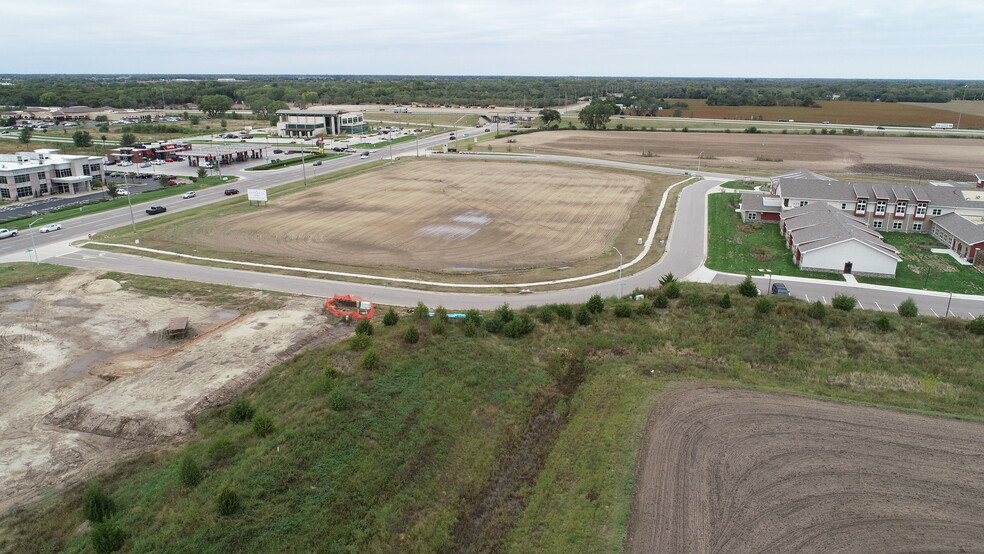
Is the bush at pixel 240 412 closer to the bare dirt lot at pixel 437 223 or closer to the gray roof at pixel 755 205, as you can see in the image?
the bare dirt lot at pixel 437 223

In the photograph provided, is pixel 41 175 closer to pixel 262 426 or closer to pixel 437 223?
pixel 437 223

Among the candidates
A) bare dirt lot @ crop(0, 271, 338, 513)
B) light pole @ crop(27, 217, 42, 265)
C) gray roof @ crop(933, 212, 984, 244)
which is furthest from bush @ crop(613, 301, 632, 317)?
light pole @ crop(27, 217, 42, 265)

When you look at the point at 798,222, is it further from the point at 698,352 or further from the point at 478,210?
the point at 478,210

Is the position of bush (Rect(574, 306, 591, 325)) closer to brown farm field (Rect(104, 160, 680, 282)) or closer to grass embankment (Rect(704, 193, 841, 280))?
brown farm field (Rect(104, 160, 680, 282))

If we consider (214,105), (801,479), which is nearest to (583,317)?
(801,479)

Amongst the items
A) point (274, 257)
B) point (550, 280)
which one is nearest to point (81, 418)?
point (274, 257)
